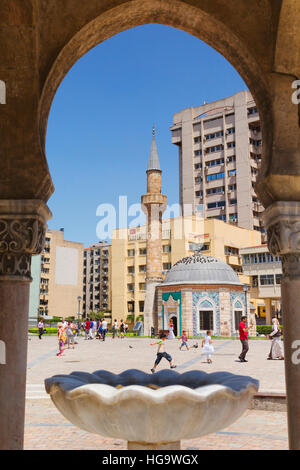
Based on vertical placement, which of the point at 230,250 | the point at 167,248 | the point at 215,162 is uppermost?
the point at 215,162

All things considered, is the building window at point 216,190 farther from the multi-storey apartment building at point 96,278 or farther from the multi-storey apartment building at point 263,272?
the multi-storey apartment building at point 96,278

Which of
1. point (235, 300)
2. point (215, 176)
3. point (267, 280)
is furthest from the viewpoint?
point (215, 176)

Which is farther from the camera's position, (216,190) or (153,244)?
(216,190)

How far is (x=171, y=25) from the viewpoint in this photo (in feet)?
19.0

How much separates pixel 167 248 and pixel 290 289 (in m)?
59.0

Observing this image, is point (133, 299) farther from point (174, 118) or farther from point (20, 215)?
point (20, 215)

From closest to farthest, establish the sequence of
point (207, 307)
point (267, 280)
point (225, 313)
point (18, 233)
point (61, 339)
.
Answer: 1. point (18, 233)
2. point (61, 339)
3. point (225, 313)
4. point (207, 307)
5. point (267, 280)

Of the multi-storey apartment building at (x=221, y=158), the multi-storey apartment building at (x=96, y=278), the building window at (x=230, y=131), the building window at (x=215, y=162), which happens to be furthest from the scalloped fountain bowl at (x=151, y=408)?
the multi-storey apartment building at (x=96, y=278)

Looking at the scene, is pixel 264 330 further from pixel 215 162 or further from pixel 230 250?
pixel 215 162

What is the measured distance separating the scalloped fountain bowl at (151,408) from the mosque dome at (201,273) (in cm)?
3623

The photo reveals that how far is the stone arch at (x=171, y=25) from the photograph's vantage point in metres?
5.03

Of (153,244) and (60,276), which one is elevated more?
(153,244)

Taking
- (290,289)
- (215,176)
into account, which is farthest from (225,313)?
(215,176)

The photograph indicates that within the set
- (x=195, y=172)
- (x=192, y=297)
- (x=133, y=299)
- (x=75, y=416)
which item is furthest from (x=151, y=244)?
(x=75, y=416)
